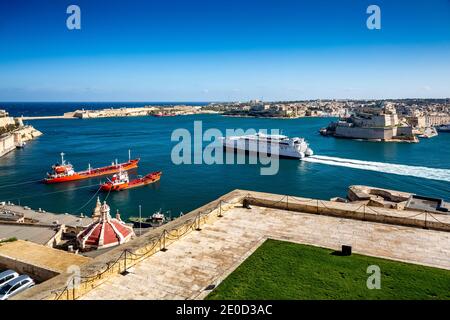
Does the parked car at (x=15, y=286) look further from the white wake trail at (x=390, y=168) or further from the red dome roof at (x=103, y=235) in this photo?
the white wake trail at (x=390, y=168)

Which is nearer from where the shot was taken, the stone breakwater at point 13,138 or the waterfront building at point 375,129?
the stone breakwater at point 13,138

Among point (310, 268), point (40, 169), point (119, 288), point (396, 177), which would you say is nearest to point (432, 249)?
point (310, 268)

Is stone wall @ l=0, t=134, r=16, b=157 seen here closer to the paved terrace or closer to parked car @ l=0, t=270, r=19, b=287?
parked car @ l=0, t=270, r=19, b=287

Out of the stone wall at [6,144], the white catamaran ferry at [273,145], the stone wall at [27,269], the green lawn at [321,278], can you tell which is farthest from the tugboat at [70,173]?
the green lawn at [321,278]

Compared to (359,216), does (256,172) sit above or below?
below

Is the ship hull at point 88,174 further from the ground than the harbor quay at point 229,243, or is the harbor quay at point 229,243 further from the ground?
the harbor quay at point 229,243

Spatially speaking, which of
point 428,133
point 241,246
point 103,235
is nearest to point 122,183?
point 103,235
